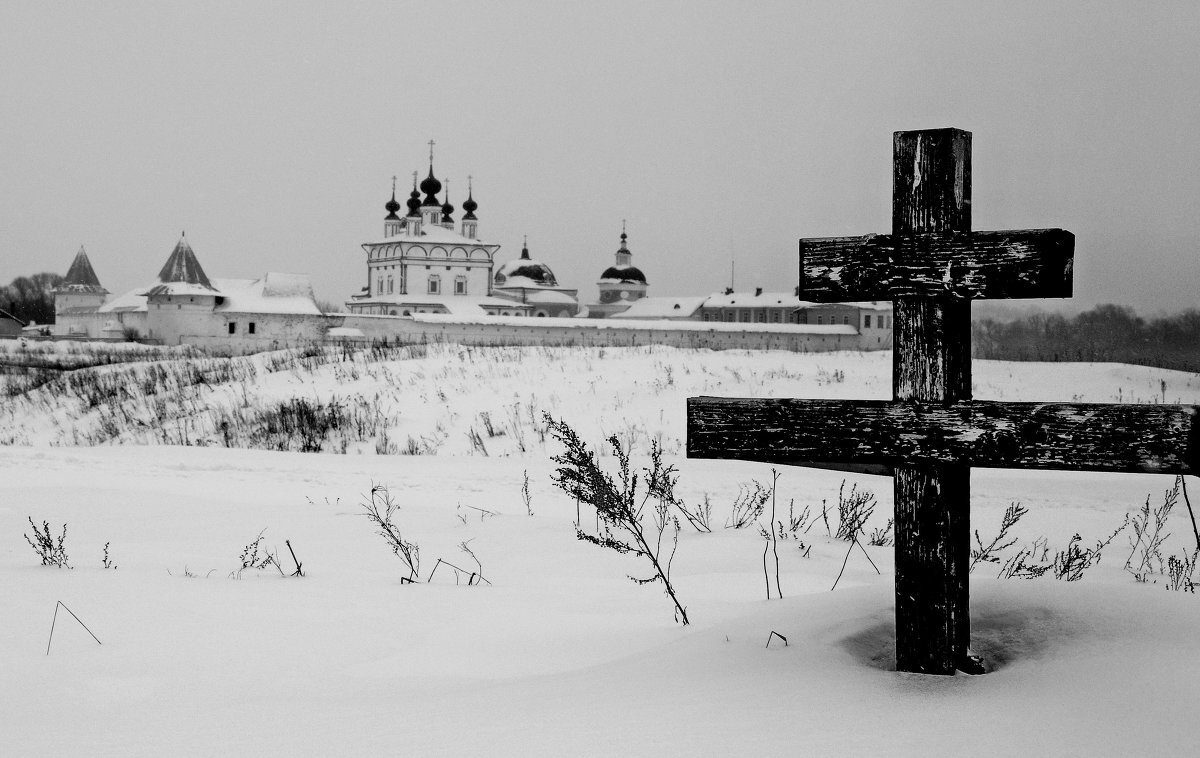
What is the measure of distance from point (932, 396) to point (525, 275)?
8565cm

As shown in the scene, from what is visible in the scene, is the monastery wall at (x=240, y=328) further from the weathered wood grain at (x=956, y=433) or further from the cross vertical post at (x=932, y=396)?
the cross vertical post at (x=932, y=396)

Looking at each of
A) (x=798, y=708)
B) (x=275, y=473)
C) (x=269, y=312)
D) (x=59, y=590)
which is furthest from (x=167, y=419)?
(x=269, y=312)

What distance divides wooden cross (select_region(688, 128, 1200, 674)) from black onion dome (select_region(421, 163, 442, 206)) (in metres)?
68.7

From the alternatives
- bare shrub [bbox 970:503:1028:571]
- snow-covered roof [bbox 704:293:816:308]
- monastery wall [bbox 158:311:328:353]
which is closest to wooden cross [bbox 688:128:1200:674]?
A: bare shrub [bbox 970:503:1028:571]

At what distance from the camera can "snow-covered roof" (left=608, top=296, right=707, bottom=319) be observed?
80.7 meters

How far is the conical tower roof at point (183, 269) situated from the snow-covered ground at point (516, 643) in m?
50.6

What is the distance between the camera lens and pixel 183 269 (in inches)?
2188

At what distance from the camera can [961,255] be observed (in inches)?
104

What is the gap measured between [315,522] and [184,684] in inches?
135

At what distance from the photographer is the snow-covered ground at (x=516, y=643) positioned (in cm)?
244

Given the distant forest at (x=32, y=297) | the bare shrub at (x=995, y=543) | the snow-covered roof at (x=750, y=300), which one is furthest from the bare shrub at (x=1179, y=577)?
the distant forest at (x=32, y=297)

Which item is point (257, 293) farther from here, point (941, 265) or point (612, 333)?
point (941, 265)

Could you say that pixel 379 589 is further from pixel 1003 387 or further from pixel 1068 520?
pixel 1003 387

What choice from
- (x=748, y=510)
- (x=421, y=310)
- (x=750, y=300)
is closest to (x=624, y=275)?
(x=750, y=300)
